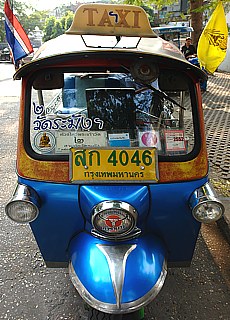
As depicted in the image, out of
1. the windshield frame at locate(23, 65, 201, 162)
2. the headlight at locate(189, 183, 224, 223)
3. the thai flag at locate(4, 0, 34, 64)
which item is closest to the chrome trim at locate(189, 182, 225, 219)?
the headlight at locate(189, 183, 224, 223)

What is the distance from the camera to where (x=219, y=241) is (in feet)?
11.5

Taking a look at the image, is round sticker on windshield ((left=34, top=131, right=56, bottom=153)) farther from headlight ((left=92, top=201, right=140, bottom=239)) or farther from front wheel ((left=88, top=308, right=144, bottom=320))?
front wheel ((left=88, top=308, right=144, bottom=320))

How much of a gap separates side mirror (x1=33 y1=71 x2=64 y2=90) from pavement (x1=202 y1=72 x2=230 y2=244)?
238cm

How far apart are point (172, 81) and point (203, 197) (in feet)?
2.56

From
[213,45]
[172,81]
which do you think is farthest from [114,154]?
[213,45]

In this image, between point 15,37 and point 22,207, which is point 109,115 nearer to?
point 22,207

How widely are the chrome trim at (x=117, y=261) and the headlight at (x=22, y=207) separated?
1.51 ft

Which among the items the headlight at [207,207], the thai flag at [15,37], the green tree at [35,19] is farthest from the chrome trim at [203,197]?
the green tree at [35,19]

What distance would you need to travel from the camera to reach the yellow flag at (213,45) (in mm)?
2879

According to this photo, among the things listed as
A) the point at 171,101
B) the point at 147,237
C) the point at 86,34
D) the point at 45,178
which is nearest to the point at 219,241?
the point at 147,237

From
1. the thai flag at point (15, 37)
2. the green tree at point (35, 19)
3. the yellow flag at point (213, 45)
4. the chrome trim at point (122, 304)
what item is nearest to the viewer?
the chrome trim at point (122, 304)

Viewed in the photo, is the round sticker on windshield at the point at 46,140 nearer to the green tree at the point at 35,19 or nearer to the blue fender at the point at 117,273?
the blue fender at the point at 117,273

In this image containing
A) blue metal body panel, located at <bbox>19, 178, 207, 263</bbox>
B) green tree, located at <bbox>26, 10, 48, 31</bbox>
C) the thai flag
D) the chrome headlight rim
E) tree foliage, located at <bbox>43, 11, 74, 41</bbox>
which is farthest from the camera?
green tree, located at <bbox>26, 10, 48, 31</bbox>

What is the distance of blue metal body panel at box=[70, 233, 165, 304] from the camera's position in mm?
1764
